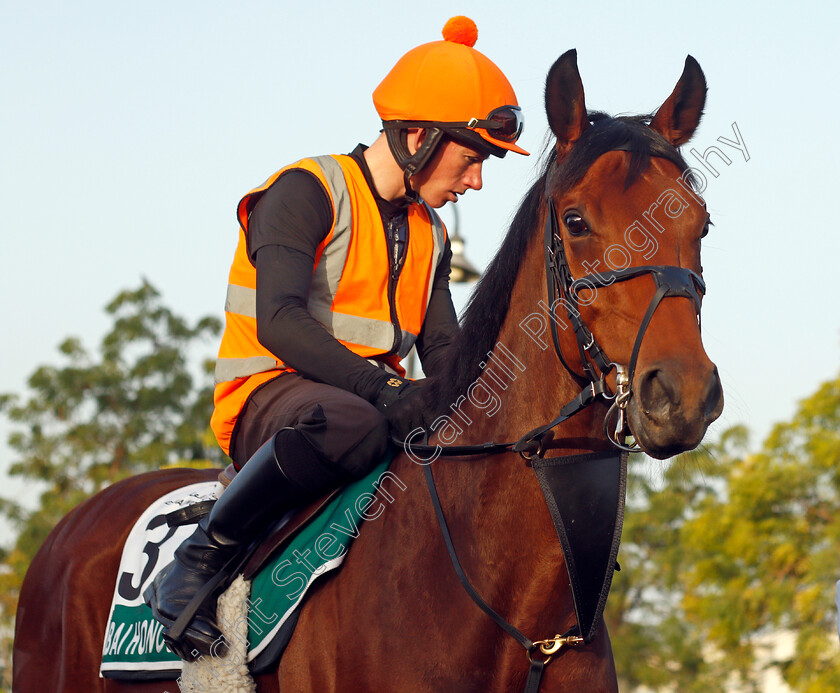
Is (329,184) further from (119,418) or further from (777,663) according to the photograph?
(119,418)

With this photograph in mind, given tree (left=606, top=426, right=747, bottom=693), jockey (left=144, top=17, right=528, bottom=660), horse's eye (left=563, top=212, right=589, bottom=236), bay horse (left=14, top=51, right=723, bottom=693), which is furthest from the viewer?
tree (left=606, top=426, right=747, bottom=693)

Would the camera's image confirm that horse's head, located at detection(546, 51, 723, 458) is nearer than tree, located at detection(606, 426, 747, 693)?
Yes

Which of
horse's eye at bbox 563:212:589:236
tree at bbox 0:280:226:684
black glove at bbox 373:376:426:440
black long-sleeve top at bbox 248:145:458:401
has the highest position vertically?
tree at bbox 0:280:226:684

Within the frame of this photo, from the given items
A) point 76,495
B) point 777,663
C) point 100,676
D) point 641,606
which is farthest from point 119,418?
point 100,676

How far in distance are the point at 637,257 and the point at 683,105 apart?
0.77 metres

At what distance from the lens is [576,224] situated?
2896mm

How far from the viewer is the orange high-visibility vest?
150 inches

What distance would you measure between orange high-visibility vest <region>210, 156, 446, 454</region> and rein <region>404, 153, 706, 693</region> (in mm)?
918

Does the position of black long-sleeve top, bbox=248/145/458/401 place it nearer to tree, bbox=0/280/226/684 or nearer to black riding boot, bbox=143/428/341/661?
black riding boot, bbox=143/428/341/661

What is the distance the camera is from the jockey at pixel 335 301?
339cm

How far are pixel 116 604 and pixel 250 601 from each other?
1.16m

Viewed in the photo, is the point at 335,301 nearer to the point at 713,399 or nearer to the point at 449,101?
the point at 449,101

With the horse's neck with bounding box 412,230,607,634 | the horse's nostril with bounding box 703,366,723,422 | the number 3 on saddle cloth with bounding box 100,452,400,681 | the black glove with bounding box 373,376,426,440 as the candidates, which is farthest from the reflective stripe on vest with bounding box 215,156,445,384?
the horse's nostril with bounding box 703,366,723,422

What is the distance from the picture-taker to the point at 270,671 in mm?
3408
